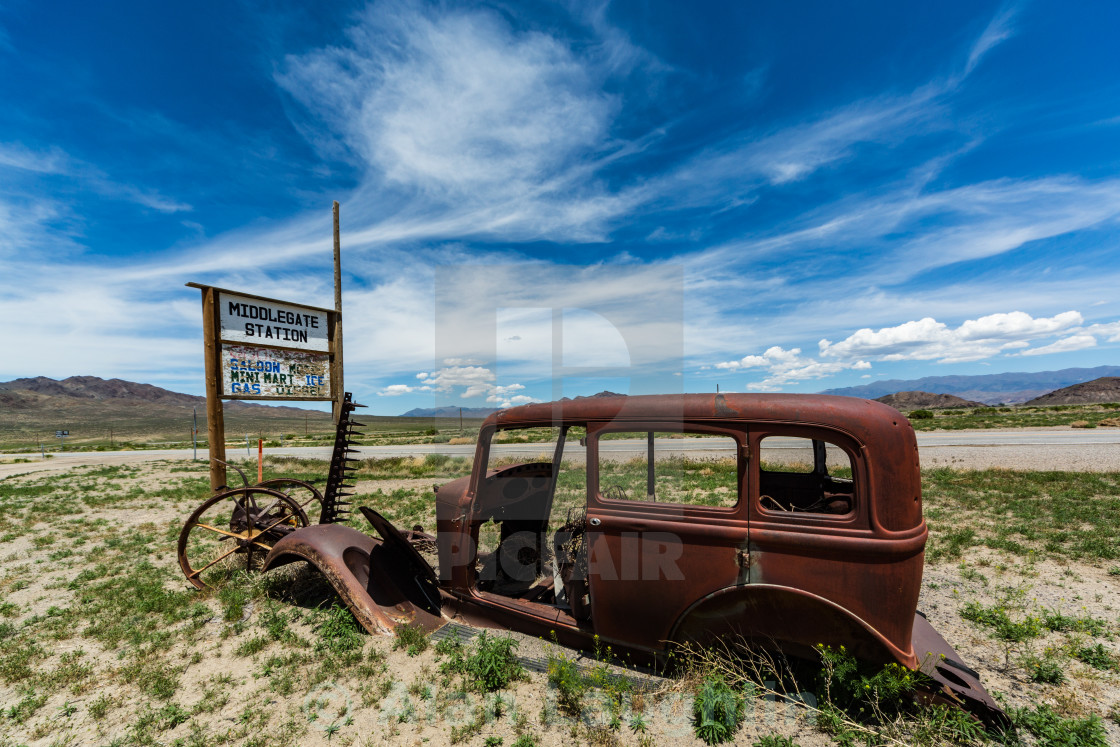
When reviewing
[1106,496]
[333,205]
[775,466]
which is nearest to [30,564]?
[333,205]

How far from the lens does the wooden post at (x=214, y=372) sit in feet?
26.8

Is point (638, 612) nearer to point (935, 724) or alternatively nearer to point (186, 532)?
point (935, 724)

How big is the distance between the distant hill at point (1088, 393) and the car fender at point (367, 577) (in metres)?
143

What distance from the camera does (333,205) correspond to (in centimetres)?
1020

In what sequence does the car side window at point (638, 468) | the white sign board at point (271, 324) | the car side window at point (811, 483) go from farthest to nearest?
the white sign board at point (271, 324) < the car side window at point (811, 483) < the car side window at point (638, 468)

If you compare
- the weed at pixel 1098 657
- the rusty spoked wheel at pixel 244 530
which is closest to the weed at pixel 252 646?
the rusty spoked wheel at pixel 244 530

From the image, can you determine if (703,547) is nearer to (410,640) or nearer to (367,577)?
(410,640)

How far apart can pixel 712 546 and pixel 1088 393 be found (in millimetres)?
161197

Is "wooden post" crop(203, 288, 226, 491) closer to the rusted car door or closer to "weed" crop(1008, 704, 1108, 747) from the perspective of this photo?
the rusted car door

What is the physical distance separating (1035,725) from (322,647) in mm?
5072

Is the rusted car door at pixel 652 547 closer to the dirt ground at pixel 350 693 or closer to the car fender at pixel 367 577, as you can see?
the dirt ground at pixel 350 693

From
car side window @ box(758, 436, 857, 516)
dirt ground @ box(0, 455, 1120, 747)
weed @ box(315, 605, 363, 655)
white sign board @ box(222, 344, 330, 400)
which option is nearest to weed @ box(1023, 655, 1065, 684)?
dirt ground @ box(0, 455, 1120, 747)

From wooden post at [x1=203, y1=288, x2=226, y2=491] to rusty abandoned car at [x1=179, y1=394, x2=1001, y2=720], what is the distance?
185 inches

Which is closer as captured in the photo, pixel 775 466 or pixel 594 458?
pixel 594 458
